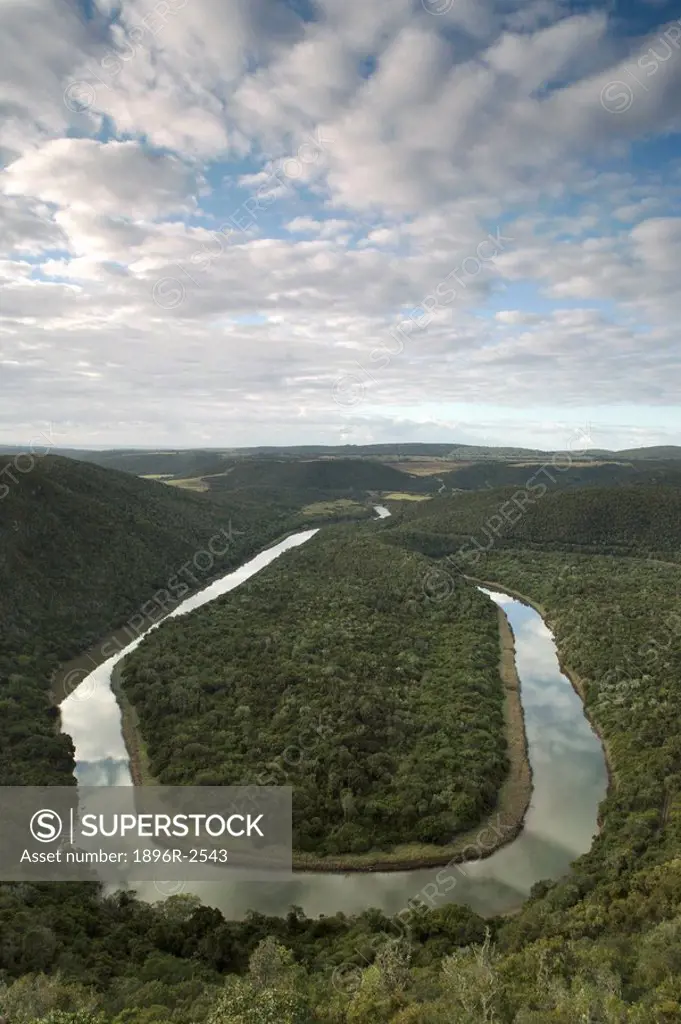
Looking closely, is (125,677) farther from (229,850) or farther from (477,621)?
(477,621)

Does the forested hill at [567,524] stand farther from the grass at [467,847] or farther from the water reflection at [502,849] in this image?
the grass at [467,847]

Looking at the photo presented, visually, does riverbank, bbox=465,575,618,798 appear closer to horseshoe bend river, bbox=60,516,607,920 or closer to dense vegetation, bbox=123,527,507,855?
horseshoe bend river, bbox=60,516,607,920

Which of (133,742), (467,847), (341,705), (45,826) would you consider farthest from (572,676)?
(45,826)

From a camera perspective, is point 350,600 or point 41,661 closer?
point 41,661

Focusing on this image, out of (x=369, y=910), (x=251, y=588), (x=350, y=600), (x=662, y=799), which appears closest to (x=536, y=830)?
(x=662, y=799)

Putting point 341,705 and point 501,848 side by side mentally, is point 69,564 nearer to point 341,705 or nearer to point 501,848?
point 341,705

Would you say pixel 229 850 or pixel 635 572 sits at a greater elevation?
pixel 635 572
